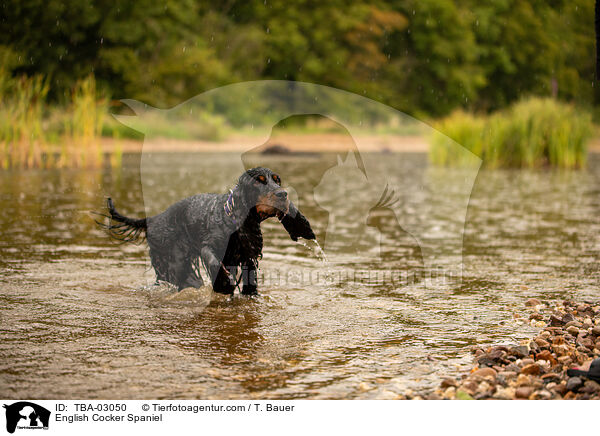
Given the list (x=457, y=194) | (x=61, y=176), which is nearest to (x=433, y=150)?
(x=457, y=194)

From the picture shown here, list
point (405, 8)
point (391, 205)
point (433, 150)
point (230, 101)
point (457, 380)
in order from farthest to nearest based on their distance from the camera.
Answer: point (405, 8) → point (230, 101) → point (433, 150) → point (391, 205) → point (457, 380)

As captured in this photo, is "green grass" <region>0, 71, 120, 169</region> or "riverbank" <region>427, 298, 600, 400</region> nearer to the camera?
"riverbank" <region>427, 298, 600, 400</region>

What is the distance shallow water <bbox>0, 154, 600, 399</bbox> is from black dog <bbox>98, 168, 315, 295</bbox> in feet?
0.72

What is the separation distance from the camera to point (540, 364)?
13.9ft

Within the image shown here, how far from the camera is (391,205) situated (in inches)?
543

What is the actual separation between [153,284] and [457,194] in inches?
398

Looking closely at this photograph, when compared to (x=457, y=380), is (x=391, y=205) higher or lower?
higher

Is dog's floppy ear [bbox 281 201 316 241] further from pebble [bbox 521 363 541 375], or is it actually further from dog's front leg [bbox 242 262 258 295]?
pebble [bbox 521 363 541 375]

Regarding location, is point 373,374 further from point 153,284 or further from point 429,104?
point 429,104

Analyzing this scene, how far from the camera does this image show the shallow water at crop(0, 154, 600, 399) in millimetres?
3959

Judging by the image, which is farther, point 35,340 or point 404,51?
point 404,51

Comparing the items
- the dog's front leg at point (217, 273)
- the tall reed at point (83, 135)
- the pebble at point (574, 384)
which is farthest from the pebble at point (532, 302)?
the tall reed at point (83, 135)
